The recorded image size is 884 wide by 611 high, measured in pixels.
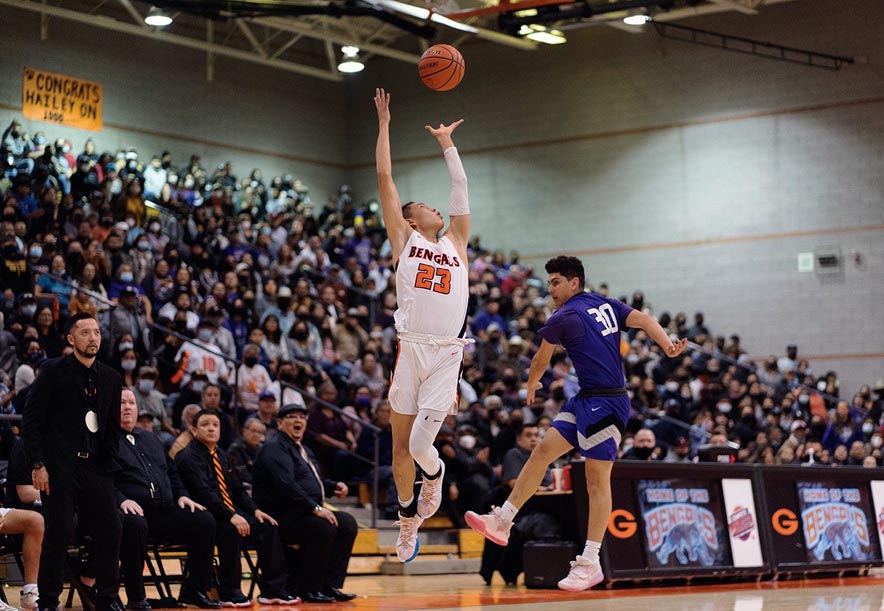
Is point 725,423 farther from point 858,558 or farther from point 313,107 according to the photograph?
point 313,107

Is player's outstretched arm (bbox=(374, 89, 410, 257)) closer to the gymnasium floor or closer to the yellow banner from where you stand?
the gymnasium floor

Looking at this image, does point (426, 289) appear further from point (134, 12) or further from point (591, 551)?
point (134, 12)

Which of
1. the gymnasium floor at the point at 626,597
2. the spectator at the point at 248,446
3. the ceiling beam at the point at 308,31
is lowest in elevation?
the gymnasium floor at the point at 626,597

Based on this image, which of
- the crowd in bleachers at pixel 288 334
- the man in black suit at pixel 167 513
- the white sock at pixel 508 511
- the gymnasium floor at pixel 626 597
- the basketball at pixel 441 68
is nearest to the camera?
the basketball at pixel 441 68

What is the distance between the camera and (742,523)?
47.1 ft

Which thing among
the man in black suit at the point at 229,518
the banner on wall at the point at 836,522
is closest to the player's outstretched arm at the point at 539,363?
the man in black suit at the point at 229,518

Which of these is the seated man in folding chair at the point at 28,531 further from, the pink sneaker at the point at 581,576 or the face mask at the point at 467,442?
the face mask at the point at 467,442

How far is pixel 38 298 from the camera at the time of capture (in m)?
16.5

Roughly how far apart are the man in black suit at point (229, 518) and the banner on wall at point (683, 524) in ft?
14.2

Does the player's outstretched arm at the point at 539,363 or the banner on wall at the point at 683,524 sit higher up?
the player's outstretched arm at the point at 539,363

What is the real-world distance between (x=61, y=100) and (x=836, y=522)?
20.0 m

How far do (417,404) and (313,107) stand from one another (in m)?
26.9

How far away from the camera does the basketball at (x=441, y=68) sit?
28.6 feet

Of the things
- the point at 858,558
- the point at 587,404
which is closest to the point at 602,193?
the point at 858,558
